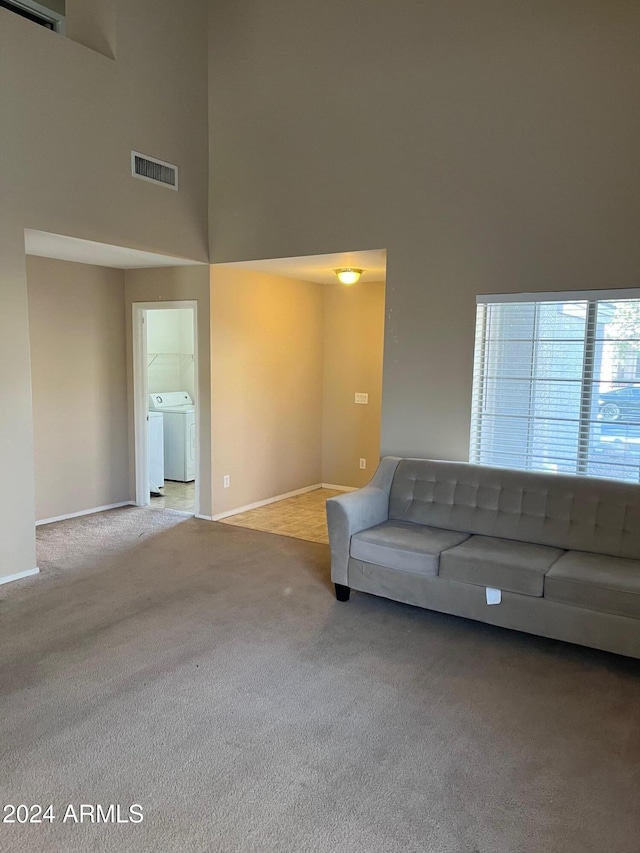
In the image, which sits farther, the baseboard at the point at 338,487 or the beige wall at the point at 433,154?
the baseboard at the point at 338,487

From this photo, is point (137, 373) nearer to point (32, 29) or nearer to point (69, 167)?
point (69, 167)

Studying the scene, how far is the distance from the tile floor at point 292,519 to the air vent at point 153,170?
3006 millimetres

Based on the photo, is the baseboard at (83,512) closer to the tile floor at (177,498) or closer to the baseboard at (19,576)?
the tile floor at (177,498)

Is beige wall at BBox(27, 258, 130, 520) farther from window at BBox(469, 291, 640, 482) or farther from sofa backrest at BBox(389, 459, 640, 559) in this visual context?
window at BBox(469, 291, 640, 482)

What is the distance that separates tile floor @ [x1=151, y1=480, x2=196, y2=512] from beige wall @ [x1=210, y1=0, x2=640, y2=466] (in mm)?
2515

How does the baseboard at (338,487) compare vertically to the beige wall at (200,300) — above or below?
below

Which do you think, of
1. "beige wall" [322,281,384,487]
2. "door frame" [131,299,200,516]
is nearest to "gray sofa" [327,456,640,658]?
"beige wall" [322,281,384,487]

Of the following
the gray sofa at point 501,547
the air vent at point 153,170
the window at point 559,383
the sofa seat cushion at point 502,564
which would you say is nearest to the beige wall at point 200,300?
the air vent at point 153,170

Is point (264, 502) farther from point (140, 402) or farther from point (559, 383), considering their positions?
point (559, 383)

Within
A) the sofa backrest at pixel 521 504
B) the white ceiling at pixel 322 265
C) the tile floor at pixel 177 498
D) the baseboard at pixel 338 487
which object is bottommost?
the tile floor at pixel 177 498

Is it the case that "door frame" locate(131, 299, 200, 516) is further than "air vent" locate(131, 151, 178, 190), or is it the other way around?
"door frame" locate(131, 299, 200, 516)

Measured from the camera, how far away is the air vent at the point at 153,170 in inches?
187

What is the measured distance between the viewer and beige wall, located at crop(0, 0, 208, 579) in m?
3.93

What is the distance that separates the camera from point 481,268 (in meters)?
4.18
